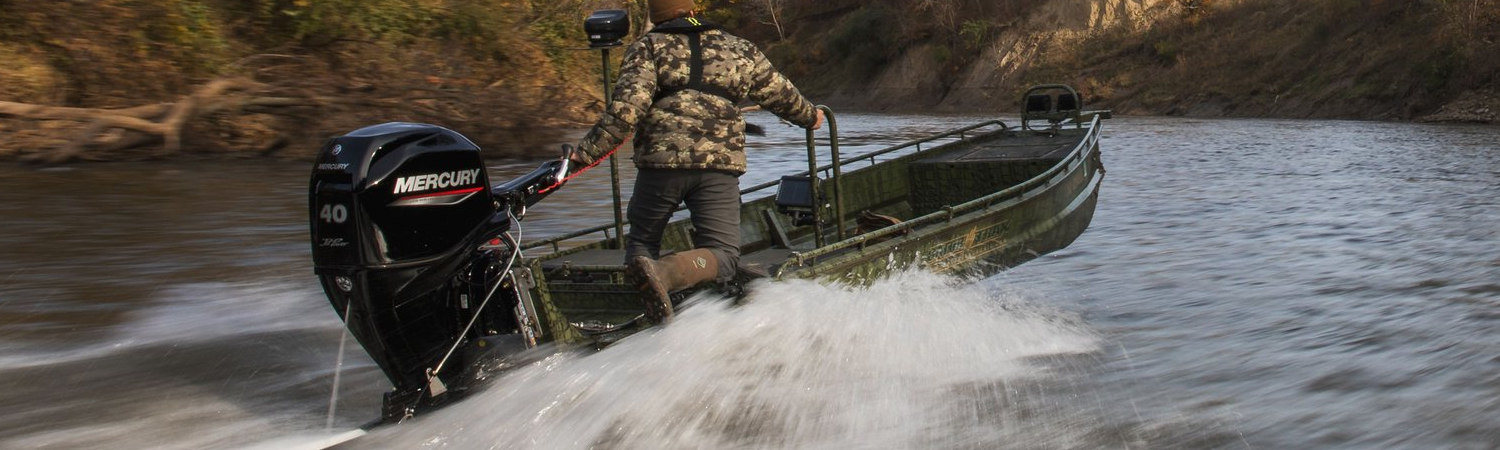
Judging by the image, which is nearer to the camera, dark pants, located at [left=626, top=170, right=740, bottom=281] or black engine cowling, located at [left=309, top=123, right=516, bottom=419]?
black engine cowling, located at [left=309, top=123, right=516, bottom=419]

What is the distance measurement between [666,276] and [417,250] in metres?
1.03

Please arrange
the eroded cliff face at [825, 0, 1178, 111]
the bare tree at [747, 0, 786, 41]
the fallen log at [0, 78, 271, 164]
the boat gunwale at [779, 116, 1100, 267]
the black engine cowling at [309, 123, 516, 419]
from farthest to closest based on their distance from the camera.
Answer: the bare tree at [747, 0, 786, 41] → the eroded cliff face at [825, 0, 1178, 111] → the fallen log at [0, 78, 271, 164] → the boat gunwale at [779, 116, 1100, 267] → the black engine cowling at [309, 123, 516, 419]

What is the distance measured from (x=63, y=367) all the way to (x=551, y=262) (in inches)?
95.2

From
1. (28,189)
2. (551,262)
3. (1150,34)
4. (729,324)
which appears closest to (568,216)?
(28,189)

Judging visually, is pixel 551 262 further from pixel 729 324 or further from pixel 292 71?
pixel 292 71

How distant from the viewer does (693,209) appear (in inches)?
224

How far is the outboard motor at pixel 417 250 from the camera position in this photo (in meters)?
4.64

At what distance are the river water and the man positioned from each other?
0.27 m

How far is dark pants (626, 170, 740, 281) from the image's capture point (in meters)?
5.56

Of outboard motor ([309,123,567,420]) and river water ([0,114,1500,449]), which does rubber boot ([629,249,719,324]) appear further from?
outboard motor ([309,123,567,420])

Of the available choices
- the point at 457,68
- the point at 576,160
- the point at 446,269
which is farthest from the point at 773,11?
the point at 446,269

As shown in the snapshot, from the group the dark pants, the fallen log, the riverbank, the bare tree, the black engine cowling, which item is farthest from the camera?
the bare tree

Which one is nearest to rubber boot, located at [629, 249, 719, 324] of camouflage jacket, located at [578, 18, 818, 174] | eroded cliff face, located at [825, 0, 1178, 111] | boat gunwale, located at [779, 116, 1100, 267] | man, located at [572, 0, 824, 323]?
man, located at [572, 0, 824, 323]

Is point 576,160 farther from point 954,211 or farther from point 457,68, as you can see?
point 457,68
